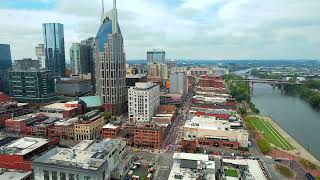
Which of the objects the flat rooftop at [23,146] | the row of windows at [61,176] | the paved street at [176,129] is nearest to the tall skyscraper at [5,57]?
the paved street at [176,129]

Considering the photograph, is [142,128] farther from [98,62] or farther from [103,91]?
[98,62]

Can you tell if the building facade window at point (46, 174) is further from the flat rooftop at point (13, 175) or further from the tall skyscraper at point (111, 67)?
the tall skyscraper at point (111, 67)

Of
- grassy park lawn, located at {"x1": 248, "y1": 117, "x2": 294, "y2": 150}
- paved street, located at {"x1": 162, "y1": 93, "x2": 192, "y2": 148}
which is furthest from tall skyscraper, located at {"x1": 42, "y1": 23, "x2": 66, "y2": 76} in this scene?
grassy park lawn, located at {"x1": 248, "y1": 117, "x2": 294, "y2": 150}

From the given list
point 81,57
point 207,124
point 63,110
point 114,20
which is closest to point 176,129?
point 207,124

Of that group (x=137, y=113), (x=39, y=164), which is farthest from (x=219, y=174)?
(x=137, y=113)

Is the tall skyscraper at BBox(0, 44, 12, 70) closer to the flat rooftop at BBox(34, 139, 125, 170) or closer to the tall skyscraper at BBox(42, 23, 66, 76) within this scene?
the tall skyscraper at BBox(42, 23, 66, 76)

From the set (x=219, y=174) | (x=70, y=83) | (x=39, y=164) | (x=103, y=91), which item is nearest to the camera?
(x=39, y=164)
